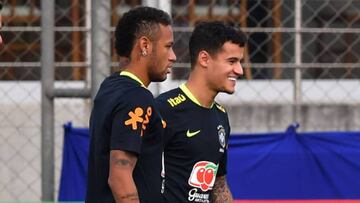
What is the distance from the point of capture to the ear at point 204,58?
17.5 ft

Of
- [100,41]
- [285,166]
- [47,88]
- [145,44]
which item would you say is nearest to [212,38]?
[100,41]

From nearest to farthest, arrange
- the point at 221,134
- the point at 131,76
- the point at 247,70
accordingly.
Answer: the point at 131,76 → the point at 221,134 → the point at 247,70

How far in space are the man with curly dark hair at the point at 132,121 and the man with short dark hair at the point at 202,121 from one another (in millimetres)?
636

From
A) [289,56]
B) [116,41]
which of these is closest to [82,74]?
[289,56]

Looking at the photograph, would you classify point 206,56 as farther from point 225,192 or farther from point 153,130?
point 153,130

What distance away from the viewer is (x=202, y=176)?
502 cm

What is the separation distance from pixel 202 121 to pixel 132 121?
1.11 metres

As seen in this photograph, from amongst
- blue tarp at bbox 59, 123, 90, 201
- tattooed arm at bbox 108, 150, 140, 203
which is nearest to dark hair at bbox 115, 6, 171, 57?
tattooed arm at bbox 108, 150, 140, 203

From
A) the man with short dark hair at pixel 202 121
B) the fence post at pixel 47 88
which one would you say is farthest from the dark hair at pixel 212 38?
the fence post at pixel 47 88

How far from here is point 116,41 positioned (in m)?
4.37

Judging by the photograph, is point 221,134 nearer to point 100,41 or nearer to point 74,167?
point 100,41

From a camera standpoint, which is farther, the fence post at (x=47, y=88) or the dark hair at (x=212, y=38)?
the fence post at (x=47, y=88)

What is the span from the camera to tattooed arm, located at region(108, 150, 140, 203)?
13.2 ft

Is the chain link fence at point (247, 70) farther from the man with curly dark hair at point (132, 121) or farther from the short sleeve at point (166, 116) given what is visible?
the man with curly dark hair at point (132, 121)
